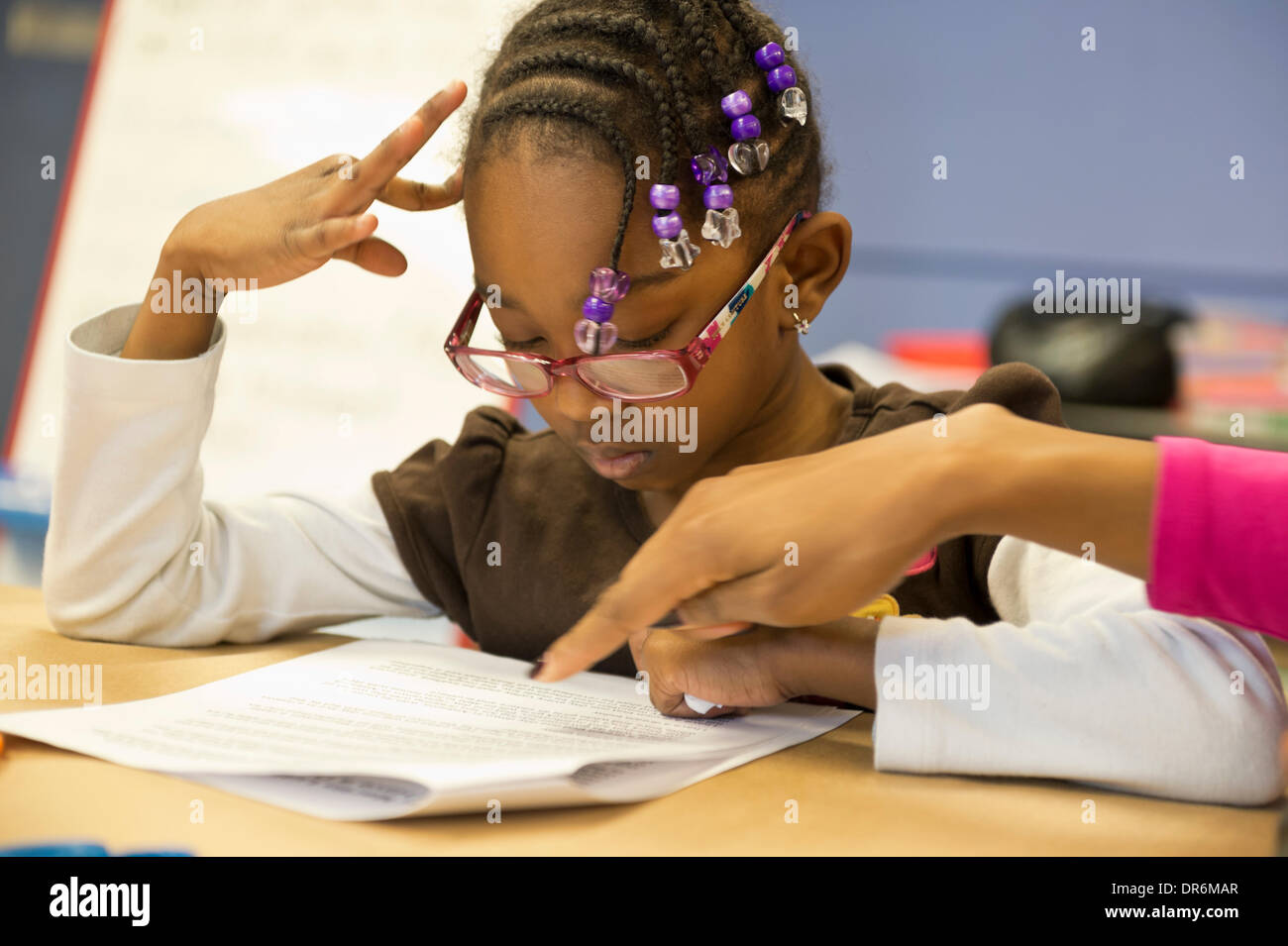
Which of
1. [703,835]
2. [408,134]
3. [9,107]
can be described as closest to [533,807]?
[703,835]

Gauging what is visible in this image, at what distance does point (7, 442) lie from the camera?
2059 millimetres

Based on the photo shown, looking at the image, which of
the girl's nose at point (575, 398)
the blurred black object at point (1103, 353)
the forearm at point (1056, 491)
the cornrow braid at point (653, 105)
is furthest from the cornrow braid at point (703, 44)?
the blurred black object at point (1103, 353)

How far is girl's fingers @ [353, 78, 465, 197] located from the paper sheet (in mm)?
368

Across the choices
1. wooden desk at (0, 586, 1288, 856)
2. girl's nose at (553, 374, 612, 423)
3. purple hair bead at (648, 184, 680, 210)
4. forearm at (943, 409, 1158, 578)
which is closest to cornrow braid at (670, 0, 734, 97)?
purple hair bead at (648, 184, 680, 210)

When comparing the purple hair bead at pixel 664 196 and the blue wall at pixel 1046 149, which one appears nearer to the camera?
the purple hair bead at pixel 664 196

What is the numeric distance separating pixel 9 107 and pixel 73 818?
232cm

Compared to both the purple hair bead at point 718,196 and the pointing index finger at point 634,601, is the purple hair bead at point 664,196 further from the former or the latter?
the pointing index finger at point 634,601

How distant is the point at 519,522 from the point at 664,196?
0.36 meters

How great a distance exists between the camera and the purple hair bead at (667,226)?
2.51ft

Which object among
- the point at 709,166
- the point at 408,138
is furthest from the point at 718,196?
the point at 408,138

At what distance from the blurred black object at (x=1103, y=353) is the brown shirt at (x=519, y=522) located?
1.00m

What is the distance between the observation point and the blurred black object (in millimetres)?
1893

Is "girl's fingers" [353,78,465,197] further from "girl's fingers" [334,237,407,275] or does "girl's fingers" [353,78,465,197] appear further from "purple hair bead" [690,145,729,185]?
"purple hair bead" [690,145,729,185]

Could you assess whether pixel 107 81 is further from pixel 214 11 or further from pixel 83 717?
pixel 83 717
